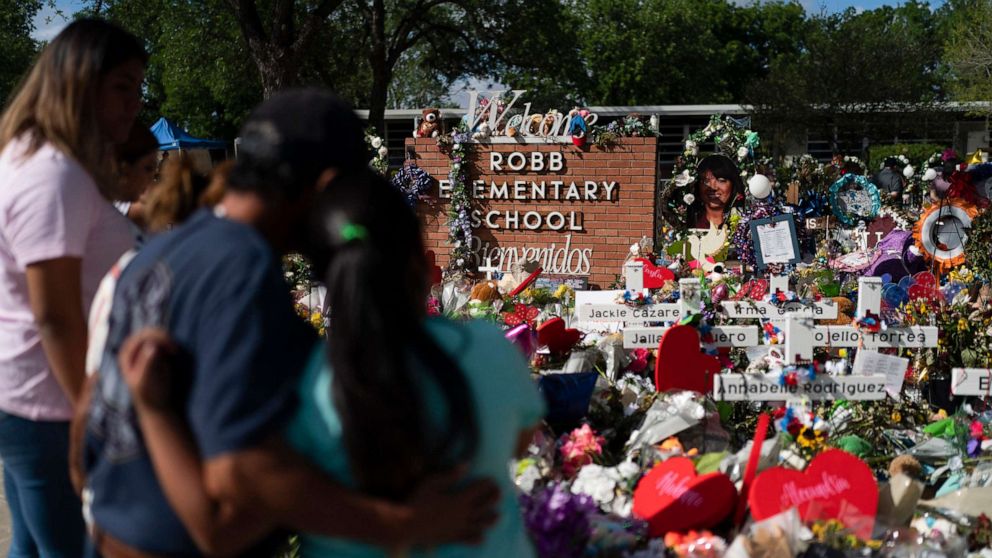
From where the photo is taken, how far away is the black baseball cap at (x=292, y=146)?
4.21 ft

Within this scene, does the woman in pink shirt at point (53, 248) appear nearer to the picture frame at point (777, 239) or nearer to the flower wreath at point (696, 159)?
the picture frame at point (777, 239)

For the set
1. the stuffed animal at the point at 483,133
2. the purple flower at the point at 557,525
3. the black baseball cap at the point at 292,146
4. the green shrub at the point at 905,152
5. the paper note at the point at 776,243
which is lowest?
the purple flower at the point at 557,525

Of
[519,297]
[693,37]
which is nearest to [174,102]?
[693,37]

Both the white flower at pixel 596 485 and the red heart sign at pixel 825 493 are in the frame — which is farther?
the white flower at pixel 596 485

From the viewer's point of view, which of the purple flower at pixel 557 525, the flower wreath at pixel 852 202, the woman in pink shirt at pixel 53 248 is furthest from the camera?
the flower wreath at pixel 852 202

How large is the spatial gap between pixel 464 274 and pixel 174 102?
24.1 meters

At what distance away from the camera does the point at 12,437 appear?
1.84 meters

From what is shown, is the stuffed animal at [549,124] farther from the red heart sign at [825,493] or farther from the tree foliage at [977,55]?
the tree foliage at [977,55]

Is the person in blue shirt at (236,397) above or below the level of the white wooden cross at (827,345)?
above

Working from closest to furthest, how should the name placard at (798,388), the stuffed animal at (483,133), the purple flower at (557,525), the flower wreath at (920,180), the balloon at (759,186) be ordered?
1. the purple flower at (557,525)
2. the name placard at (798,388)
3. the balloon at (759,186)
4. the stuffed animal at (483,133)
5. the flower wreath at (920,180)

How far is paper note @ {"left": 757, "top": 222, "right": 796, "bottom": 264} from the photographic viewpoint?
720cm

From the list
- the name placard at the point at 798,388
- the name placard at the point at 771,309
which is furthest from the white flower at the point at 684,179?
the name placard at the point at 798,388

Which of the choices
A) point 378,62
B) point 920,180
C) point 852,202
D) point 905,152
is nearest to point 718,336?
point 852,202

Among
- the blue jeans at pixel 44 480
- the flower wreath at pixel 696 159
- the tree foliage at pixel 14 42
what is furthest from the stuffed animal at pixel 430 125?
the tree foliage at pixel 14 42
